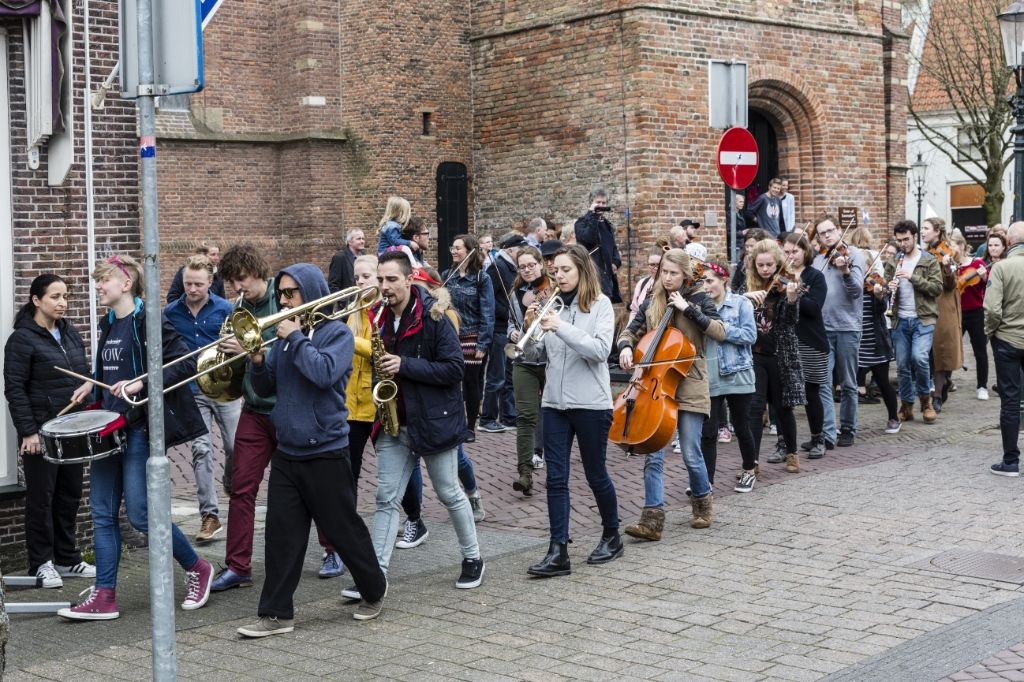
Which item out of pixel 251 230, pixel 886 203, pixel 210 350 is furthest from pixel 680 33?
pixel 210 350

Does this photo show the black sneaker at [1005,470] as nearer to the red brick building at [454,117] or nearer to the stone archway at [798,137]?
the red brick building at [454,117]

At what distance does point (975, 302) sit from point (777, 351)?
18.4 ft

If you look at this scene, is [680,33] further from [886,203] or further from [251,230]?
[251,230]

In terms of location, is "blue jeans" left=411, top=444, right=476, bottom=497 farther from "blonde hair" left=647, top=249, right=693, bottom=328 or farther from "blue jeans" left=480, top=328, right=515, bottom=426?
"blue jeans" left=480, top=328, right=515, bottom=426

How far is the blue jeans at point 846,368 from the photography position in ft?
38.8

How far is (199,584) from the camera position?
6.79 metres

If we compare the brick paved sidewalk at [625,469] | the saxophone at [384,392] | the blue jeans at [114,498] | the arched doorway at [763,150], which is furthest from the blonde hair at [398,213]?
the arched doorway at [763,150]

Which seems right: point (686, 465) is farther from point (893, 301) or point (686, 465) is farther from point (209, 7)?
point (893, 301)

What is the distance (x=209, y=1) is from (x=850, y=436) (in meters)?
7.38

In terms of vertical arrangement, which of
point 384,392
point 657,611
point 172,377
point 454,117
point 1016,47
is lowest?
point 657,611

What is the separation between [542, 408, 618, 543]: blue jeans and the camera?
7266mm

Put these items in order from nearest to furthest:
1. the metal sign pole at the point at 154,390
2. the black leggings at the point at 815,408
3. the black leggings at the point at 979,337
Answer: the metal sign pole at the point at 154,390 → the black leggings at the point at 815,408 → the black leggings at the point at 979,337

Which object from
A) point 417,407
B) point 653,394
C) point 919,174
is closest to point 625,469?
point 653,394

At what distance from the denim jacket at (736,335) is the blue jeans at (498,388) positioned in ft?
12.4
